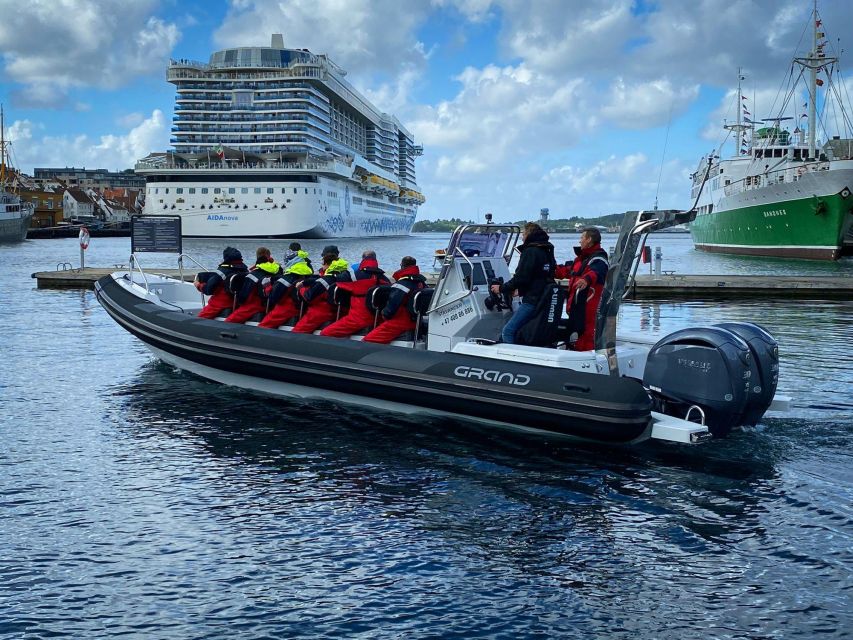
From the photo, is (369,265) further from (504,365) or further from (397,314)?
(504,365)

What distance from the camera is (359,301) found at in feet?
29.5

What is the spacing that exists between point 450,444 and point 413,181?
106790mm

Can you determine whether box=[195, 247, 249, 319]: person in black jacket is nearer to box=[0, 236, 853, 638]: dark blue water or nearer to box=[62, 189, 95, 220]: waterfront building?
box=[0, 236, 853, 638]: dark blue water

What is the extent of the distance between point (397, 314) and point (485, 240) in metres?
1.24

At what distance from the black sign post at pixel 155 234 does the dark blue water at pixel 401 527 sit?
841 cm

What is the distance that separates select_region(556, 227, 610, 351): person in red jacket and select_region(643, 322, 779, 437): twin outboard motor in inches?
30.6

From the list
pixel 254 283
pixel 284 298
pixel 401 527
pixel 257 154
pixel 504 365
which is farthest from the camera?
pixel 257 154

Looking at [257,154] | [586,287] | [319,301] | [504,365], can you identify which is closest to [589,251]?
[586,287]

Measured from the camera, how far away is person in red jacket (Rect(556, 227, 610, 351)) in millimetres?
7340

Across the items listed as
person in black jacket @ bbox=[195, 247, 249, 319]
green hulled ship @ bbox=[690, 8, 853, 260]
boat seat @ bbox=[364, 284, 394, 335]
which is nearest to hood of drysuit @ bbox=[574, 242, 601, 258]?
boat seat @ bbox=[364, 284, 394, 335]

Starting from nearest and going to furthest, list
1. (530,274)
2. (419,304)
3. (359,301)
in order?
1. (530,274)
2. (419,304)
3. (359,301)

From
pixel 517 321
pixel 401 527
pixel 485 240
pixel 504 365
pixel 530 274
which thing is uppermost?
pixel 485 240

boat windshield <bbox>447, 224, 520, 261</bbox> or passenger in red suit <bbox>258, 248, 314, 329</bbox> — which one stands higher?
boat windshield <bbox>447, 224, 520, 261</bbox>

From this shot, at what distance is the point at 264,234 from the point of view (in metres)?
65.3
